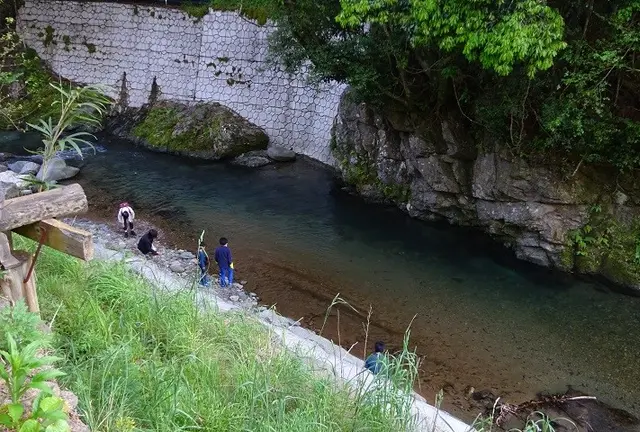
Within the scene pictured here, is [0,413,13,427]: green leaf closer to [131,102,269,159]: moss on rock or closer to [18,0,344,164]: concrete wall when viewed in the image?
[18,0,344,164]: concrete wall

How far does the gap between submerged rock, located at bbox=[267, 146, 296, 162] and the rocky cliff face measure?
4443 mm

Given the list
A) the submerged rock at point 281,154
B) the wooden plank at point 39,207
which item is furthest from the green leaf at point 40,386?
the submerged rock at point 281,154

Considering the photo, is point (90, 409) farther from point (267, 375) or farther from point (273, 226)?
point (273, 226)

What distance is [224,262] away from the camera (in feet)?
35.4

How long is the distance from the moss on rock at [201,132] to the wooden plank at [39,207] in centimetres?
1567

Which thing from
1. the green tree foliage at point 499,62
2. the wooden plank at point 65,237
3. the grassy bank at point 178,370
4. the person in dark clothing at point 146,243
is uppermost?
the green tree foliage at point 499,62

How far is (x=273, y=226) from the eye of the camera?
14695mm

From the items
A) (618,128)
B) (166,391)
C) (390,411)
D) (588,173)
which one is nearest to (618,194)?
(588,173)

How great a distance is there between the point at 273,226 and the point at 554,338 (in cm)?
791

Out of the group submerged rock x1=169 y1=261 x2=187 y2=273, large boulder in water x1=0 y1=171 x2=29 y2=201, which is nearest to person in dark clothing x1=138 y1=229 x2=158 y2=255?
submerged rock x1=169 y1=261 x2=187 y2=273

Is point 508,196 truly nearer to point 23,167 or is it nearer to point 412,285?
point 412,285

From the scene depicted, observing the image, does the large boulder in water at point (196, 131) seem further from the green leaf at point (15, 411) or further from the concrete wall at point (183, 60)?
the green leaf at point (15, 411)

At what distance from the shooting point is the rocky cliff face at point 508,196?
471 inches

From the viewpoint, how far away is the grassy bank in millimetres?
3875
